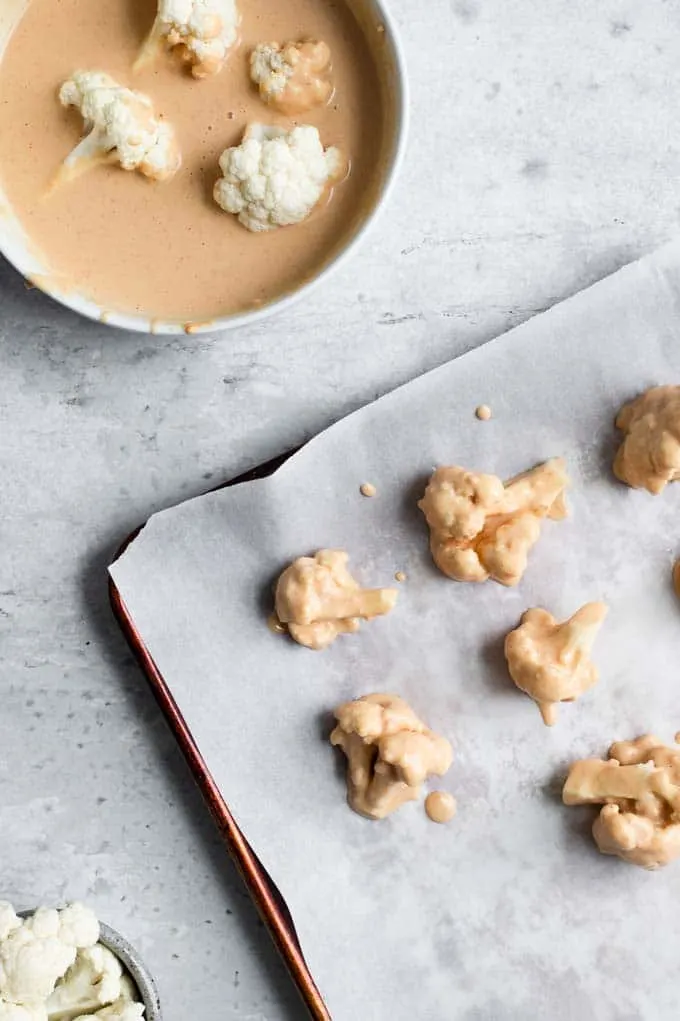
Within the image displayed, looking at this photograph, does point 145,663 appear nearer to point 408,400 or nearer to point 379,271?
point 408,400

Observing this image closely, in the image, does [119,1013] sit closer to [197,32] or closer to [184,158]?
[184,158]

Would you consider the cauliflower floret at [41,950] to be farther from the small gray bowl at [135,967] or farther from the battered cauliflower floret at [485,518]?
the battered cauliflower floret at [485,518]

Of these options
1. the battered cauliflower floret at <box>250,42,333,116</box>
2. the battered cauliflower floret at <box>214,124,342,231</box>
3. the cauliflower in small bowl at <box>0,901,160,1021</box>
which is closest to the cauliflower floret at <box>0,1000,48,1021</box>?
the cauliflower in small bowl at <box>0,901,160,1021</box>

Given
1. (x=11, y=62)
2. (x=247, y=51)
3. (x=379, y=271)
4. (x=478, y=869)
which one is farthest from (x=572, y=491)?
(x=11, y=62)

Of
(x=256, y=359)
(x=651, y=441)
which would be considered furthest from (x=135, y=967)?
(x=651, y=441)

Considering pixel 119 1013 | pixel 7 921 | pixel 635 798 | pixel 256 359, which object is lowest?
pixel 635 798

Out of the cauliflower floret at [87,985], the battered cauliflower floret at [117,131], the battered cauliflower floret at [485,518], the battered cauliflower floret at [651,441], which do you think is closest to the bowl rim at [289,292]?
the battered cauliflower floret at [117,131]
